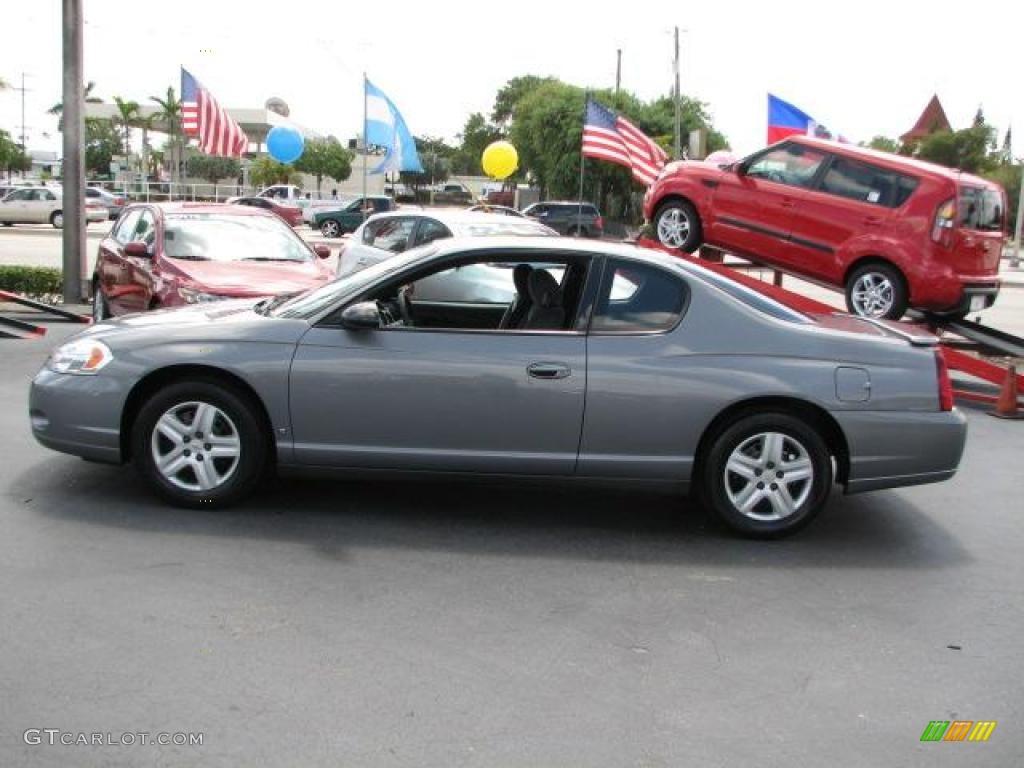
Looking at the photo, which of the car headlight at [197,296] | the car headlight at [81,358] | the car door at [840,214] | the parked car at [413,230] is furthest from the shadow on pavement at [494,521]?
the parked car at [413,230]

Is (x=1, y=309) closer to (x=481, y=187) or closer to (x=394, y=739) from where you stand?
(x=394, y=739)

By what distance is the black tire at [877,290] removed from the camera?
1018 centimetres

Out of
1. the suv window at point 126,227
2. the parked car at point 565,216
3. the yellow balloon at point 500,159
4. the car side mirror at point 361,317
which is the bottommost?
the car side mirror at point 361,317

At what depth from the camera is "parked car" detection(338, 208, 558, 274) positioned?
39.6 feet

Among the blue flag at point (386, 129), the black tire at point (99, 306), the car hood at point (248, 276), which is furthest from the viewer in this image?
the blue flag at point (386, 129)

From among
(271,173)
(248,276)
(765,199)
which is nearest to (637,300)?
(248,276)

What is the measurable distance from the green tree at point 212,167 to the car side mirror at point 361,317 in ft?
227

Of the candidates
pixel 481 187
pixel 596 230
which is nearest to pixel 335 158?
pixel 481 187

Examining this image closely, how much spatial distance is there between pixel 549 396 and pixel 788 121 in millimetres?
12893

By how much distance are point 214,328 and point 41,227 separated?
38490 millimetres

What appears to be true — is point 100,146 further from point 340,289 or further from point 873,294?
point 340,289

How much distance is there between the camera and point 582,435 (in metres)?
5.58

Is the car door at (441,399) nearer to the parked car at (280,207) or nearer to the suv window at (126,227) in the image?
the suv window at (126,227)

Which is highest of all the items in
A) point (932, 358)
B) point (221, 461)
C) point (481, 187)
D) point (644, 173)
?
point (481, 187)
